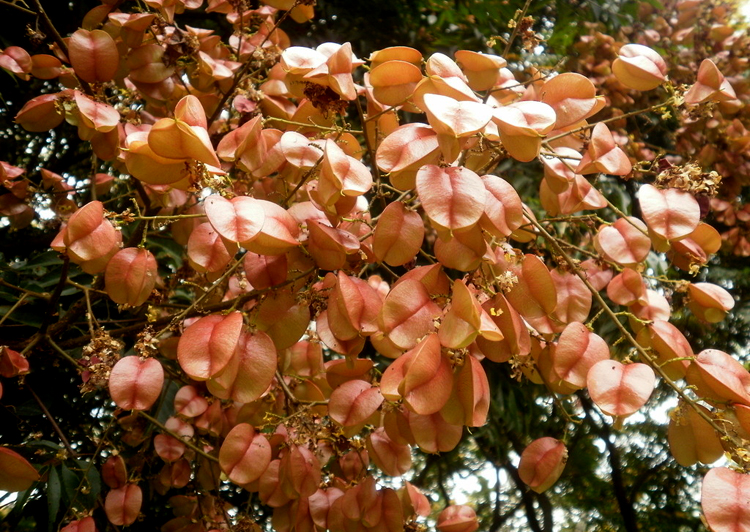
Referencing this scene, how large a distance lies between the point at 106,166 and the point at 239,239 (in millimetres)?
1570

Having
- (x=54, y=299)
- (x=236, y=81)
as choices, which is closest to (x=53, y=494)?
(x=54, y=299)

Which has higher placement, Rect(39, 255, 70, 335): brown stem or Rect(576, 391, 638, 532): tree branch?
Rect(39, 255, 70, 335): brown stem

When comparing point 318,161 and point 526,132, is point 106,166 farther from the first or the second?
point 526,132

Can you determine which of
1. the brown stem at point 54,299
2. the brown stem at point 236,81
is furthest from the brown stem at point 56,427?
the brown stem at point 236,81

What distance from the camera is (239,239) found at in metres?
0.72

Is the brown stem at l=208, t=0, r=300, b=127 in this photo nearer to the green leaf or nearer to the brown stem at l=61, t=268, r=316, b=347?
the brown stem at l=61, t=268, r=316, b=347

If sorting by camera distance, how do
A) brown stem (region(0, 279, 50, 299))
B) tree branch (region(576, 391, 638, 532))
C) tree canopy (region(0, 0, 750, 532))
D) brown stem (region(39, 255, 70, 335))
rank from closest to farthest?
tree canopy (region(0, 0, 750, 532))
brown stem (region(39, 255, 70, 335))
brown stem (region(0, 279, 50, 299))
tree branch (region(576, 391, 638, 532))

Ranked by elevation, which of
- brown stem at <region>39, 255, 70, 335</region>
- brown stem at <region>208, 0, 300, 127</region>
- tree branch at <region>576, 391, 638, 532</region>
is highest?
brown stem at <region>208, 0, 300, 127</region>

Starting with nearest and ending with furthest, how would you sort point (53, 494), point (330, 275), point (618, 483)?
1. point (330, 275)
2. point (53, 494)
3. point (618, 483)

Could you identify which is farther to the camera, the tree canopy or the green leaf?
the green leaf

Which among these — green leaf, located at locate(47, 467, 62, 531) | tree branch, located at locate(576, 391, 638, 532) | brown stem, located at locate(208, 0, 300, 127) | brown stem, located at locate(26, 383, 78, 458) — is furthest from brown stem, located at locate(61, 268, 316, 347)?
tree branch, located at locate(576, 391, 638, 532)

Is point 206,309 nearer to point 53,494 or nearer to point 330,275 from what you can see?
point 330,275

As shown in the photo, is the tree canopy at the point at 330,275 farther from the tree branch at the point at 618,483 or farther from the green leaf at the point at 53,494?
the tree branch at the point at 618,483

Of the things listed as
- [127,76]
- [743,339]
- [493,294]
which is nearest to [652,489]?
[743,339]
